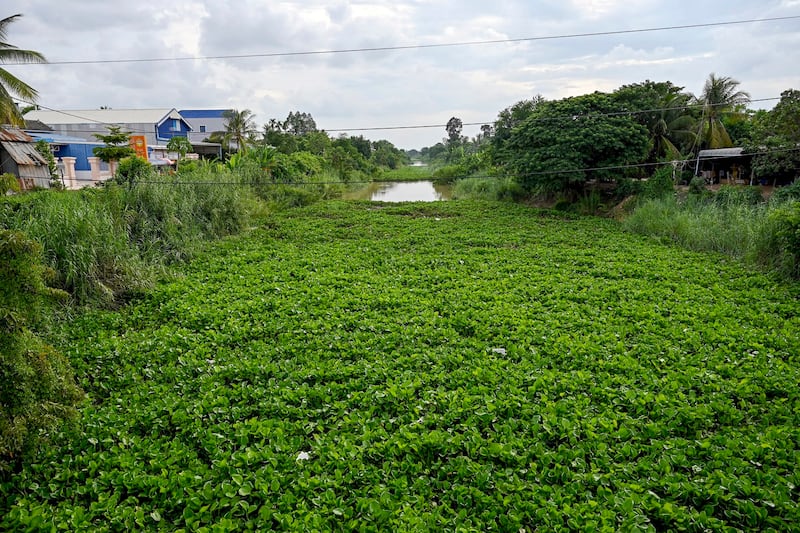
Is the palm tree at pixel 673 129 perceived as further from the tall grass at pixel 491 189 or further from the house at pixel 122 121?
the house at pixel 122 121

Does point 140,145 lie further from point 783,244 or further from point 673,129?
point 783,244

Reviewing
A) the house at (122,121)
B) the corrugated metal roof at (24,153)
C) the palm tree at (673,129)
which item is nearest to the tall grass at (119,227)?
the corrugated metal roof at (24,153)

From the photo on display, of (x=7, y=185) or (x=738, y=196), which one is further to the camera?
(x=738, y=196)

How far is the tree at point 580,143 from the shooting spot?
15773mm

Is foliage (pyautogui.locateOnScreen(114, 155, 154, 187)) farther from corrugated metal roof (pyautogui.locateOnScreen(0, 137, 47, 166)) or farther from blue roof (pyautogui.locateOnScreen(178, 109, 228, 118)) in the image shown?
blue roof (pyautogui.locateOnScreen(178, 109, 228, 118))

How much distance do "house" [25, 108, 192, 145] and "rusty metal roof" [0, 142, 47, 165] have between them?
19219 millimetres

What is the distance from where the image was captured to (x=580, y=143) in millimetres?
15734

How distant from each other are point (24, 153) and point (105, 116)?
24.8m

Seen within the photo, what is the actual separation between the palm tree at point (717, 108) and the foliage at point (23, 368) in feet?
76.6

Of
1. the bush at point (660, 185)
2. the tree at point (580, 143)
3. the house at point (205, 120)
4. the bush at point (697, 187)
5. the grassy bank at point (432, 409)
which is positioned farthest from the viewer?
the house at point (205, 120)

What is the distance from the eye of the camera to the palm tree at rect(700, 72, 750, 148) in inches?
813

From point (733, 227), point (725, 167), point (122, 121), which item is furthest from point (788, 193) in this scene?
point (122, 121)

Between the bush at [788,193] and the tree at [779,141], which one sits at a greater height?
the tree at [779,141]

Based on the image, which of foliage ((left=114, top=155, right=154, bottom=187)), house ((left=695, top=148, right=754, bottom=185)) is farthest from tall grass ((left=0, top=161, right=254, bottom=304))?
house ((left=695, top=148, right=754, bottom=185))
